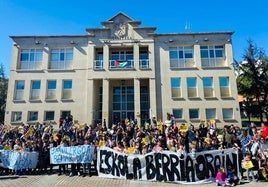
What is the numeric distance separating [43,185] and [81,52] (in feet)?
72.2

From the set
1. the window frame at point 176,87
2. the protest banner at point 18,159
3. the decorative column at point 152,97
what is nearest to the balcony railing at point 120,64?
the decorative column at point 152,97

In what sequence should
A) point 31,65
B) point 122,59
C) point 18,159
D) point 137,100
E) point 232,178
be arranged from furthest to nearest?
point 122,59, point 31,65, point 137,100, point 18,159, point 232,178

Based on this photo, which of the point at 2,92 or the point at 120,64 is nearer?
the point at 120,64

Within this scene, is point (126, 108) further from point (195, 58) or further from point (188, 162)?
point (188, 162)

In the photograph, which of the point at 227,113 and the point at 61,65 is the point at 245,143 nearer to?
the point at 227,113

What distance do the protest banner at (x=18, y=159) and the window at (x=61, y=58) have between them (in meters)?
18.5

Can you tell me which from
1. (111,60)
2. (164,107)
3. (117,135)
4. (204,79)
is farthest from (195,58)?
(117,135)

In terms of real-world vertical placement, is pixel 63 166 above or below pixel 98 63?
below

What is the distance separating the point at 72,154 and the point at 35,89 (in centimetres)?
1970

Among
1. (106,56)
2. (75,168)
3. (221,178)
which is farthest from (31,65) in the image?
(221,178)

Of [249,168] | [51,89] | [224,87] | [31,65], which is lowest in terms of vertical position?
[249,168]

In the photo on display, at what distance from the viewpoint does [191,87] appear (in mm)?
28719

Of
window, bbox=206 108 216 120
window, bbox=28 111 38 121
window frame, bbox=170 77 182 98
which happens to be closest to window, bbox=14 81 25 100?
window, bbox=28 111 38 121

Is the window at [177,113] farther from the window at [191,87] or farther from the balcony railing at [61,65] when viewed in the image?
the balcony railing at [61,65]
